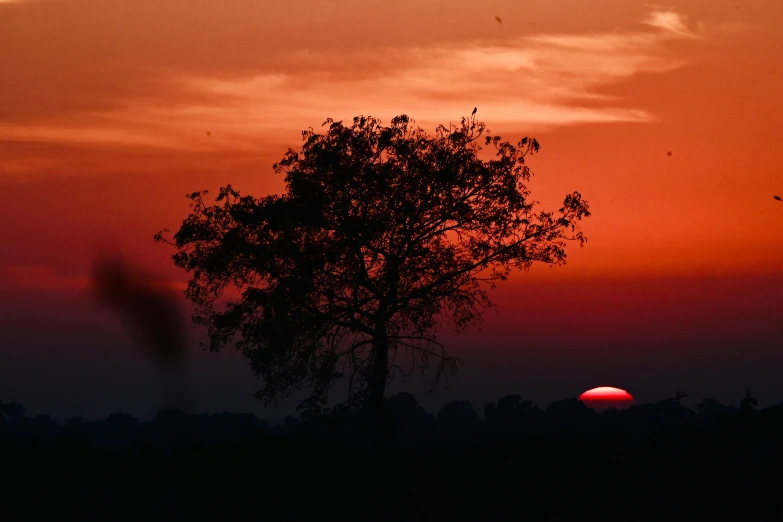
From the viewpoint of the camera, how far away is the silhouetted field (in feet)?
113

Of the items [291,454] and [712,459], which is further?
[291,454]

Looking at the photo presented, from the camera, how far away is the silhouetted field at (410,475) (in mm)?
34531

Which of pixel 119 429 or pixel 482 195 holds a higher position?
pixel 482 195

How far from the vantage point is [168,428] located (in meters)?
97.4

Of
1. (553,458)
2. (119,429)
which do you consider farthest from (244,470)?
(119,429)

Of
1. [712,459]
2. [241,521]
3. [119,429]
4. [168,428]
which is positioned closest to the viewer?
[712,459]

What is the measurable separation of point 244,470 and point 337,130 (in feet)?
49.2

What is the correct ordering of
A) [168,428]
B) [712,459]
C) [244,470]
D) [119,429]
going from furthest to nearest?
[119,429] → [168,428] → [244,470] → [712,459]

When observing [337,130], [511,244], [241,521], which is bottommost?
[241,521]

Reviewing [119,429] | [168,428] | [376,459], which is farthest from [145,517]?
[119,429]

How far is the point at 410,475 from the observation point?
41.1 meters

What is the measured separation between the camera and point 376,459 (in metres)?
43.2

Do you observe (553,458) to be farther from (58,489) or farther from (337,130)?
(58,489)

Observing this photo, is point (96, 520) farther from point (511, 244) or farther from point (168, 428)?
point (168, 428)
